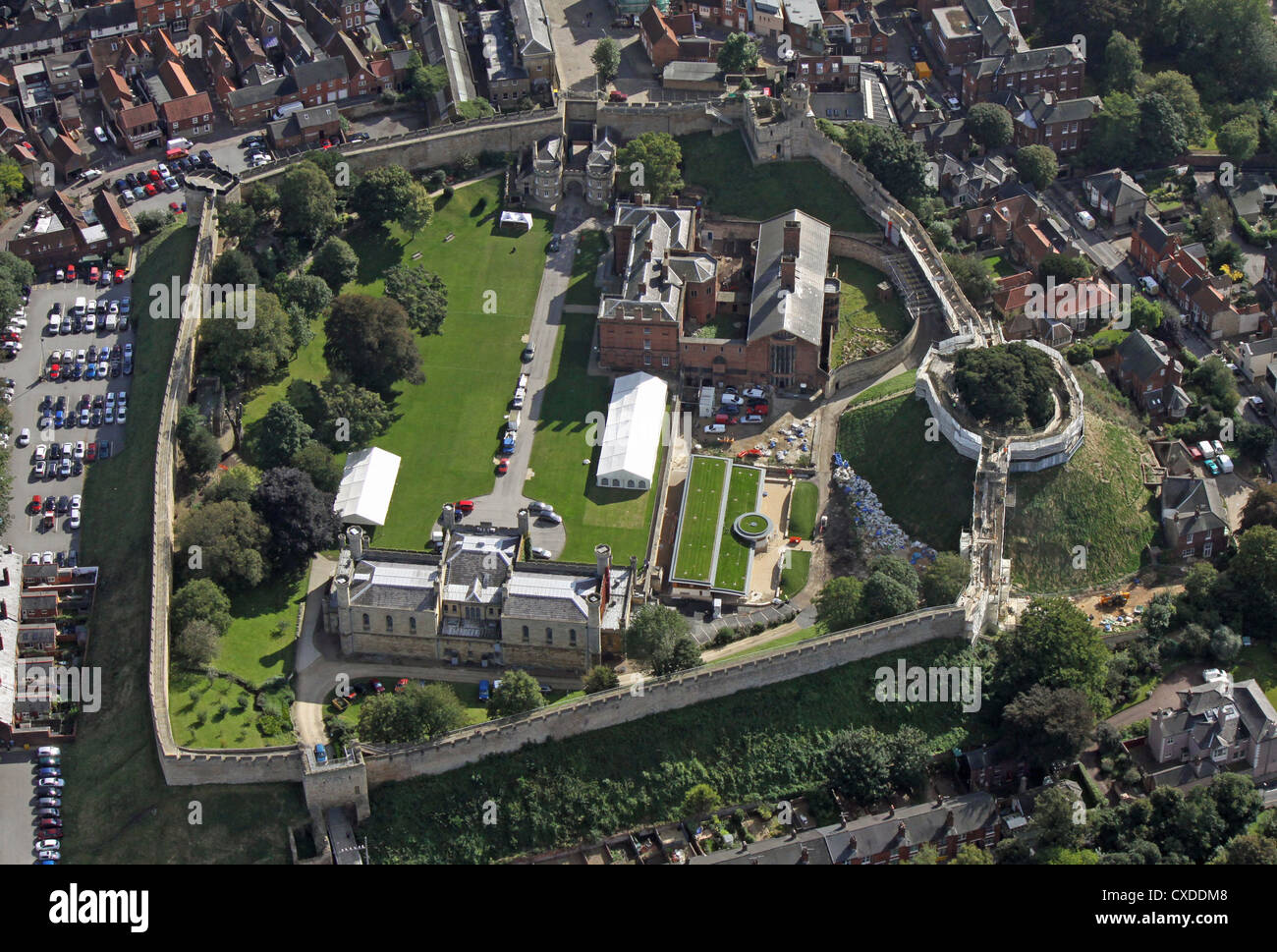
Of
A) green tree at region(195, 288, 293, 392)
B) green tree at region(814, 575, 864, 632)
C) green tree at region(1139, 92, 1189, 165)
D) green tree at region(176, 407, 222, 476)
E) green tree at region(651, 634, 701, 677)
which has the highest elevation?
green tree at region(1139, 92, 1189, 165)

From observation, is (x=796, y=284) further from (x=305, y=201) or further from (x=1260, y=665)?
(x=1260, y=665)

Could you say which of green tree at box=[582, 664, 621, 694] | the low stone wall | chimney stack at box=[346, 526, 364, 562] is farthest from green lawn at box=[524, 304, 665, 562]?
chimney stack at box=[346, 526, 364, 562]

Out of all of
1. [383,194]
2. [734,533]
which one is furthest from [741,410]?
[383,194]

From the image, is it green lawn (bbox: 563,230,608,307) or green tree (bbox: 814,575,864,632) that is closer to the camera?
green tree (bbox: 814,575,864,632)

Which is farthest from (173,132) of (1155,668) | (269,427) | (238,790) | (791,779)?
(1155,668)

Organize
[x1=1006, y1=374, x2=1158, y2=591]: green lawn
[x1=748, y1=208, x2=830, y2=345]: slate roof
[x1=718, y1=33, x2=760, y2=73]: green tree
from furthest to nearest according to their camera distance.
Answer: [x1=718, y1=33, x2=760, y2=73]: green tree, [x1=748, y1=208, x2=830, y2=345]: slate roof, [x1=1006, y1=374, x2=1158, y2=591]: green lawn

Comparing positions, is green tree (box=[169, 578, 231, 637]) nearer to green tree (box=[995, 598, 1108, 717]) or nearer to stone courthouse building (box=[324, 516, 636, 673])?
stone courthouse building (box=[324, 516, 636, 673])

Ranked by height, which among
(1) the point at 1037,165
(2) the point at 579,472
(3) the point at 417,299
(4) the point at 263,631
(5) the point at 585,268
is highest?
(1) the point at 1037,165
